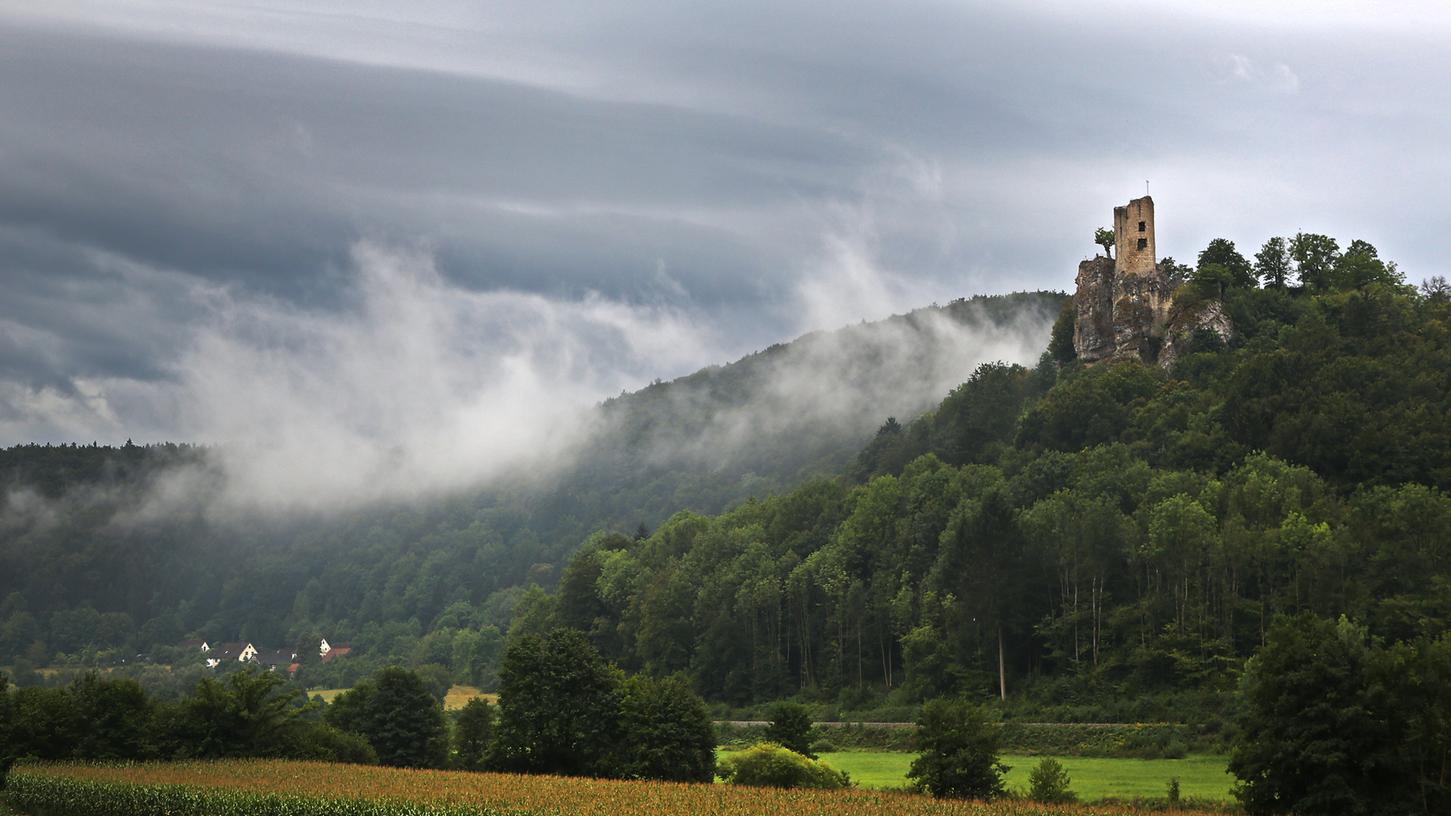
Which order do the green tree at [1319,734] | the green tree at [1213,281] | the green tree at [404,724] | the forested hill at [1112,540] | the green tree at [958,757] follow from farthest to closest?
the green tree at [1213,281] < the forested hill at [1112,540] < the green tree at [404,724] < the green tree at [958,757] < the green tree at [1319,734]

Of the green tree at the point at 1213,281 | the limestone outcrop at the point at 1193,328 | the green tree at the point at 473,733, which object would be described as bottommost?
the green tree at the point at 473,733

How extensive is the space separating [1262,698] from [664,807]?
81.4 ft

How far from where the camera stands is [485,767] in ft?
268

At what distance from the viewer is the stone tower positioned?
489 ft

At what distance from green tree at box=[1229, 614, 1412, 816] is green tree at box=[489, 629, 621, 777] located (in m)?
37.4

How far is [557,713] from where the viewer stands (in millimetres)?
79250

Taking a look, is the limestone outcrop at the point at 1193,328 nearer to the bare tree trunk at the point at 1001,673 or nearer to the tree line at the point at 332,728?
the bare tree trunk at the point at 1001,673

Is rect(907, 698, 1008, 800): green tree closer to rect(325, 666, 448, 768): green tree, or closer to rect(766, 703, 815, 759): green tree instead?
rect(766, 703, 815, 759): green tree

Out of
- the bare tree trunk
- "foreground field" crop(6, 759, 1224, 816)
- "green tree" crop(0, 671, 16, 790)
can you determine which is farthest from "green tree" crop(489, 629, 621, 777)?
the bare tree trunk

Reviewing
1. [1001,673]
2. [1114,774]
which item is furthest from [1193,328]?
[1114,774]

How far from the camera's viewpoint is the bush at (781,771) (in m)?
64.9

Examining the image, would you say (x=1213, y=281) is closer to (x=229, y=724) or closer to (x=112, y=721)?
(x=229, y=724)

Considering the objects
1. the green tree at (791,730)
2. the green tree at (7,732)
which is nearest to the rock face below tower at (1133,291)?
the green tree at (791,730)

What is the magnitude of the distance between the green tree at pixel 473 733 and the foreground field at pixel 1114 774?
25.5m
